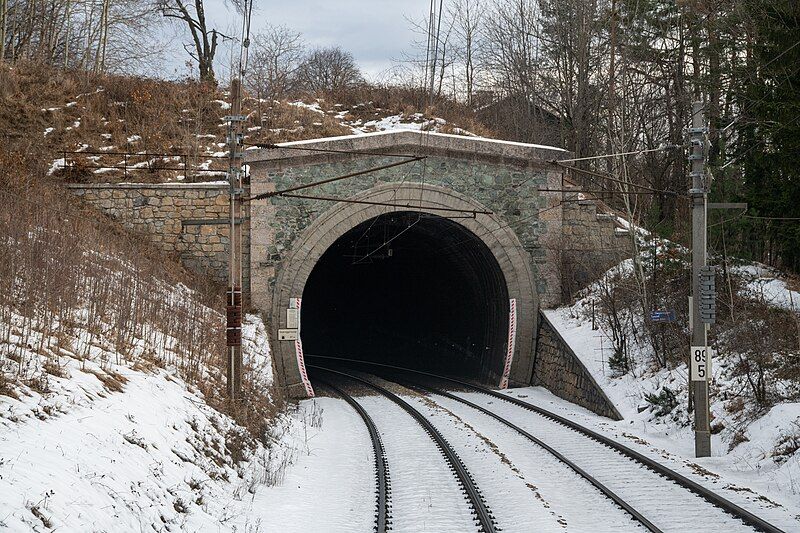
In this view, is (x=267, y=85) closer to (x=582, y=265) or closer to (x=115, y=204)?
(x=115, y=204)

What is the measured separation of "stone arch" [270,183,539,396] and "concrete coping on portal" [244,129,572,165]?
1013 millimetres

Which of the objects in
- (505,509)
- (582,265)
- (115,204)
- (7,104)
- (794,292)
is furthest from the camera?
(7,104)

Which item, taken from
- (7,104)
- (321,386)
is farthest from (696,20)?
(7,104)

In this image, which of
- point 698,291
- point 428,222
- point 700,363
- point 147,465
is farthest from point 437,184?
point 147,465

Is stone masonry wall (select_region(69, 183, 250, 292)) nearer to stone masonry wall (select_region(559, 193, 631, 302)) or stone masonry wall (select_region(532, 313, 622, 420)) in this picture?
stone masonry wall (select_region(532, 313, 622, 420))

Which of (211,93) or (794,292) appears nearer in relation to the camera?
(794,292)

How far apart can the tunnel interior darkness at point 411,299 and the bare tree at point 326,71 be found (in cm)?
1422

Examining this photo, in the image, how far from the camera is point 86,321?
1163 cm

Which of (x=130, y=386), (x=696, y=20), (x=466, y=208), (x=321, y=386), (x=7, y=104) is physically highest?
(x=696, y=20)

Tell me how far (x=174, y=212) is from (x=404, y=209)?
5.91 metres

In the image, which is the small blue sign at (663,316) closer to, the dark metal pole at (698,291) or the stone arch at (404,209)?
the dark metal pole at (698,291)

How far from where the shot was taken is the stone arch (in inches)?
827

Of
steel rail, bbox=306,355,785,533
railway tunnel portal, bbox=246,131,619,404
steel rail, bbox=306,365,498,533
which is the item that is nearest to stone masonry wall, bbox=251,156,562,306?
railway tunnel portal, bbox=246,131,619,404

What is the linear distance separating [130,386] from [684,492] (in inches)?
283
